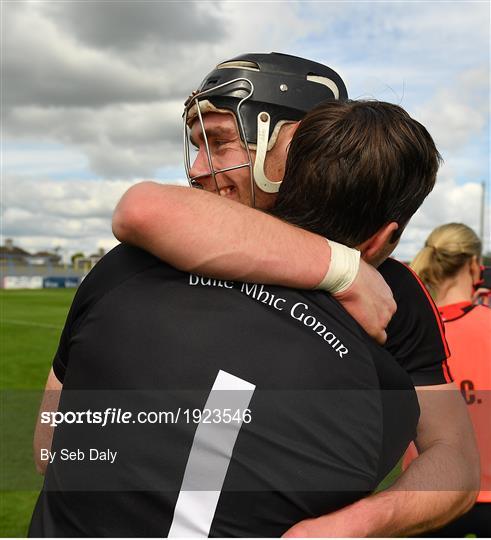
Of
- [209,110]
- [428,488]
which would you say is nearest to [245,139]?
[209,110]

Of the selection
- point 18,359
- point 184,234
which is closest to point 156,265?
point 184,234

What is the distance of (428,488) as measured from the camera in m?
1.83

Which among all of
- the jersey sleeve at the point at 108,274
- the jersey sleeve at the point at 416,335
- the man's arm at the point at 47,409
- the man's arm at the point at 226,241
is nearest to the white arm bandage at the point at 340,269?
the man's arm at the point at 226,241

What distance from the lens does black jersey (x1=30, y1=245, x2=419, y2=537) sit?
57.4 inches

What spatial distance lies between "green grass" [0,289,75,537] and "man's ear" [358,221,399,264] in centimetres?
438

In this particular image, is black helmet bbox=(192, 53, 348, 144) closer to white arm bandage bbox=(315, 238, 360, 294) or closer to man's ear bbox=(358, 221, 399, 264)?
man's ear bbox=(358, 221, 399, 264)

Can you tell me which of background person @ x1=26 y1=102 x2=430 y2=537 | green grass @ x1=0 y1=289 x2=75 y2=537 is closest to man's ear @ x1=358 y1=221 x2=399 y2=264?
background person @ x1=26 y1=102 x2=430 y2=537

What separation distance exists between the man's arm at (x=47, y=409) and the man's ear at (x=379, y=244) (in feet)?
3.08

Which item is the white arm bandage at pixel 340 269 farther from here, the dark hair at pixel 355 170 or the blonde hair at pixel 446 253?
the blonde hair at pixel 446 253

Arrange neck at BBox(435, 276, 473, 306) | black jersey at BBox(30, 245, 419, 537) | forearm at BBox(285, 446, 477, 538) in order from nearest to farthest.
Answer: black jersey at BBox(30, 245, 419, 537), forearm at BBox(285, 446, 477, 538), neck at BBox(435, 276, 473, 306)

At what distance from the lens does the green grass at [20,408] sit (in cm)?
579

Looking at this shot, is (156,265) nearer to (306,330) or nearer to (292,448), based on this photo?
(306,330)

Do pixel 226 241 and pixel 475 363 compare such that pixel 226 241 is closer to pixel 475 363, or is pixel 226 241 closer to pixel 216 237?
pixel 216 237

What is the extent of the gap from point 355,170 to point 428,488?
89 centimetres
